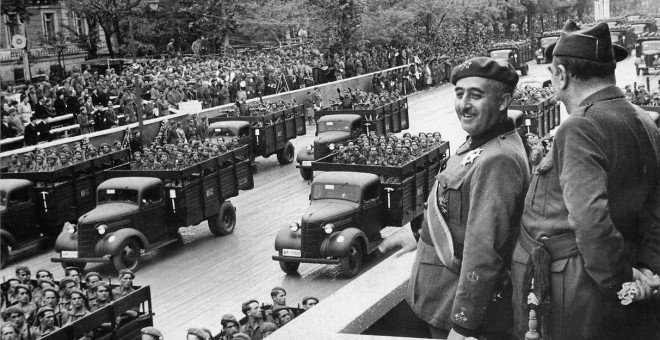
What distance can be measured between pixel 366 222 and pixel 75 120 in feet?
46.4

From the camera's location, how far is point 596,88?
3.43 meters

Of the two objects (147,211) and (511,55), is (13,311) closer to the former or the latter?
(147,211)

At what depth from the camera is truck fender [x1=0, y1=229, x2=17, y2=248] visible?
1684 cm

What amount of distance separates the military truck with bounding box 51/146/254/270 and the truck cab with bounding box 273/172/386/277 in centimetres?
275

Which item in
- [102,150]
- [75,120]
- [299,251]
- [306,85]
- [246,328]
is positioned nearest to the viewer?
[246,328]

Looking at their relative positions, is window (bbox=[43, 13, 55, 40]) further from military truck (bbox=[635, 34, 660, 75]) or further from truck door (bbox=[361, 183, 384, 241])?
truck door (bbox=[361, 183, 384, 241])

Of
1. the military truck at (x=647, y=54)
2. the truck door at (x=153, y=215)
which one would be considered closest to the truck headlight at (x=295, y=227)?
the truck door at (x=153, y=215)

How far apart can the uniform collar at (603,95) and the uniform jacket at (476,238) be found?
41 cm

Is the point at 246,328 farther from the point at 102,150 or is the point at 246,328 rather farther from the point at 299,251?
the point at 102,150

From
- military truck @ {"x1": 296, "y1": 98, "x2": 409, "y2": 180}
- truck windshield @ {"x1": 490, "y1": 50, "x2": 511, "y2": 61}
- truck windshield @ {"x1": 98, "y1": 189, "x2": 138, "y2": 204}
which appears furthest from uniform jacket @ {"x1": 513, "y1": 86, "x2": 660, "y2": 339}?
truck windshield @ {"x1": 490, "y1": 50, "x2": 511, "y2": 61}

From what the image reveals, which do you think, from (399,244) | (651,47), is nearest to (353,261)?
(399,244)

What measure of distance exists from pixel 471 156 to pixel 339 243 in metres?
10.8

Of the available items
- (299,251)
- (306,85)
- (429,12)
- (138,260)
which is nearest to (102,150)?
(138,260)

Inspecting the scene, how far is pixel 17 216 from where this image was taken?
1738 cm
